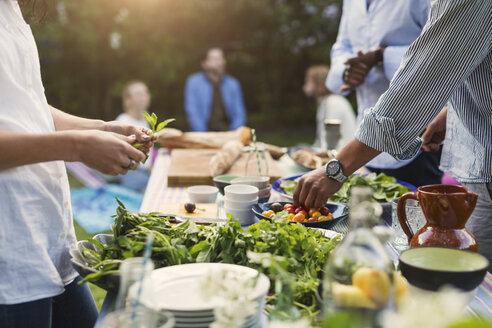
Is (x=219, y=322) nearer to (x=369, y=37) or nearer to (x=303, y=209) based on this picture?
(x=303, y=209)

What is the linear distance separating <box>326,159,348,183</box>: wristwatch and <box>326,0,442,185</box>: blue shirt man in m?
1.11

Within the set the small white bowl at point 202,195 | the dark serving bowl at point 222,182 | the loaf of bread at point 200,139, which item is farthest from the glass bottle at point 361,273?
the loaf of bread at point 200,139

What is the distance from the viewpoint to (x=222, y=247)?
1.45 metres

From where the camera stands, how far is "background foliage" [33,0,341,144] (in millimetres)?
11078

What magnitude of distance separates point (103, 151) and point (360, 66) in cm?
197

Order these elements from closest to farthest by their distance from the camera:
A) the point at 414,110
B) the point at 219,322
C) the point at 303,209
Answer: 1. the point at 219,322
2. the point at 414,110
3. the point at 303,209

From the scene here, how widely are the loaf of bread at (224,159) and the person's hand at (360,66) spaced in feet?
2.89

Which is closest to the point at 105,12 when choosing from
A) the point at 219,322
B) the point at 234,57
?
the point at 234,57

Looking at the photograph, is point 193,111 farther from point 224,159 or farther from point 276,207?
point 276,207

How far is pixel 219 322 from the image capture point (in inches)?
36.3

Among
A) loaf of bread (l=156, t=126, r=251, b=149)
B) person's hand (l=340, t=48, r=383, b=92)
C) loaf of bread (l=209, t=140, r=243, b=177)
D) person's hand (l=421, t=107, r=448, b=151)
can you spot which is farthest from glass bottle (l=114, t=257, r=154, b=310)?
loaf of bread (l=156, t=126, r=251, b=149)

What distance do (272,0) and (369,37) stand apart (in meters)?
10.0

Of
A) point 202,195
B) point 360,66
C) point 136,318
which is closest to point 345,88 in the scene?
point 360,66

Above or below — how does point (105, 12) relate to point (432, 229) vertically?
above
